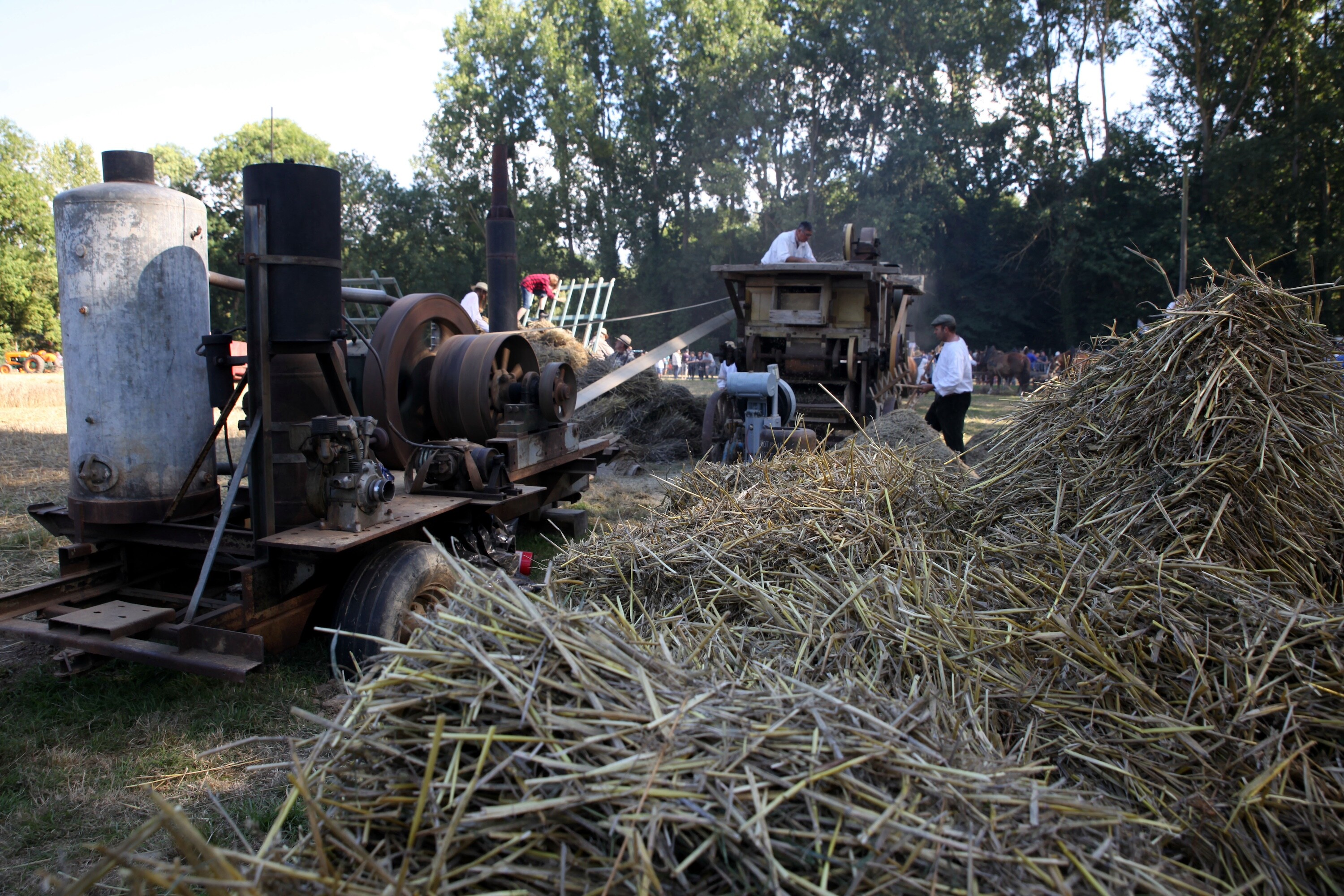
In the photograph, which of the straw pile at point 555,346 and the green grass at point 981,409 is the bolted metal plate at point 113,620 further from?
the green grass at point 981,409

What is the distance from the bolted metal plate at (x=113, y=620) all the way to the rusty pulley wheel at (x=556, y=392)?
8.38 ft

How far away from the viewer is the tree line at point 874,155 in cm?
2545

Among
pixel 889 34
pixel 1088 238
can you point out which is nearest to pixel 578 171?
pixel 889 34

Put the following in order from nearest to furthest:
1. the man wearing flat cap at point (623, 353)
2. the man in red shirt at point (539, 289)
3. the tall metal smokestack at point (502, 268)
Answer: the tall metal smokestack at point (502, 268)
the man wearing flat cap at point (623, 353)
the man in red shirt at point (539, 289)

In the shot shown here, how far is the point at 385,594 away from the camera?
3.43 m

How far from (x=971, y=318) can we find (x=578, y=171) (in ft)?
68.9

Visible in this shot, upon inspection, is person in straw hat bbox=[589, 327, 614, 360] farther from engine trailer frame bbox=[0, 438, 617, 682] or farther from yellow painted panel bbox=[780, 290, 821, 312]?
engine trailer frame bbox=[0, 438, 617, 682]

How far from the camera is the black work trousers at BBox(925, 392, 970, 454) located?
8.02m

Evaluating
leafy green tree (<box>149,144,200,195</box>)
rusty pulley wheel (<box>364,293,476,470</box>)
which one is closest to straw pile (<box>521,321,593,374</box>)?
rusty pulley wheel (<box>364,293,476,470</box>)

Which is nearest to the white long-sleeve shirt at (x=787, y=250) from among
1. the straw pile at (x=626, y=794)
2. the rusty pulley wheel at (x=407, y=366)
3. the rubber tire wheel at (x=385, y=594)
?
the rusty pulley wheel at (x=407, y=366)

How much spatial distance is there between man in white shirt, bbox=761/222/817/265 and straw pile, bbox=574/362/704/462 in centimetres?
216

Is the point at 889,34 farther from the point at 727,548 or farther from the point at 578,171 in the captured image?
the point at 727,548

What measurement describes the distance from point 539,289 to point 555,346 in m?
2.99

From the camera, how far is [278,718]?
3.24m
